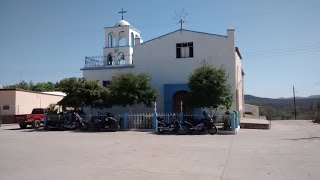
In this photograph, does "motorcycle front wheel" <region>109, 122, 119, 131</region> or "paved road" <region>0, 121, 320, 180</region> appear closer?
"paved road" <region>0, 121, 320, 180</region>

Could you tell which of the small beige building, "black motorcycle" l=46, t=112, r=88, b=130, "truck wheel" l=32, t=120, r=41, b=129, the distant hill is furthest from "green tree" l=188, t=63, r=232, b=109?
the small beige building

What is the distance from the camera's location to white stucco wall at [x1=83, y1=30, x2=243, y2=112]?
86.4 feet

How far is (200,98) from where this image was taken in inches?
867

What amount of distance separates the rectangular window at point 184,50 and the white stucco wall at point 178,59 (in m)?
0.25

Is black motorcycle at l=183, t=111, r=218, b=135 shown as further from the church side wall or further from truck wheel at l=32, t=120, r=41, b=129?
truck wheel at l=32, t=120, r=41, b=129

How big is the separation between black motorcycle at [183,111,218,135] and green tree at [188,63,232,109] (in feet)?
5.47

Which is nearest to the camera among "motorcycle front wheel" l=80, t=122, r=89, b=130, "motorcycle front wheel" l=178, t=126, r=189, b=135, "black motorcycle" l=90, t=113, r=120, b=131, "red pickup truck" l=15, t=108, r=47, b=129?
"motorcycle front wheel" l=178, t=126, r=189, b=135

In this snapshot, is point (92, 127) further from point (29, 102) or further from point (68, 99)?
point (29, 102)

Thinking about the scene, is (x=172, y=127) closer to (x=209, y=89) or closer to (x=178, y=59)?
(x=209, y=89)

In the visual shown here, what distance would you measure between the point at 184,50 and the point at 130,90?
242 inches

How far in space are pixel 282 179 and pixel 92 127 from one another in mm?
17464

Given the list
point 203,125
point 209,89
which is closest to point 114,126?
point 203,125

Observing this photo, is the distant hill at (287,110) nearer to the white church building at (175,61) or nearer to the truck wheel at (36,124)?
the white church building at (175,61)

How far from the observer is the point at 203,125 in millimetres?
20422
